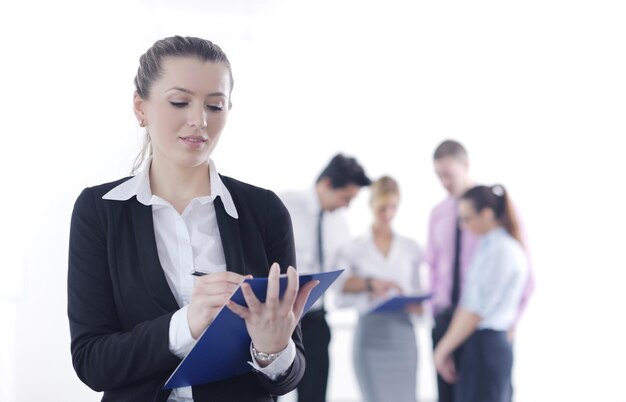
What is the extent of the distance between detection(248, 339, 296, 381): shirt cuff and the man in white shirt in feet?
7.63

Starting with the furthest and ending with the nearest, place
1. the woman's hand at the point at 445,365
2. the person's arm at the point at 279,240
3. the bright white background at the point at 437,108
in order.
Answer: the bright white background at the point at 437,108
the woman's hand at the point at 445,365
the person's arm at the point at 279,240

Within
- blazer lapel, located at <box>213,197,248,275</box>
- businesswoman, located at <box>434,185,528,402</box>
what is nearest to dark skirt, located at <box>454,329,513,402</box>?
businesswoman, located at <box>434,185,528,402</box>

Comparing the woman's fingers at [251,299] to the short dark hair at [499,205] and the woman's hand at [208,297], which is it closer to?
the woman's hand at [208,297]

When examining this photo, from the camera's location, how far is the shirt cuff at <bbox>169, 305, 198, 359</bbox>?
961 mm

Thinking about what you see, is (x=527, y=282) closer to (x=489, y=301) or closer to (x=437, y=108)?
(x=489, y=301)

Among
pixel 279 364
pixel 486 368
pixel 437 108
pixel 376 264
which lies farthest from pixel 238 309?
pixel 437 108

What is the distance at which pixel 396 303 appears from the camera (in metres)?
3.50

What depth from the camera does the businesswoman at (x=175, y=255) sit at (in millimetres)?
972

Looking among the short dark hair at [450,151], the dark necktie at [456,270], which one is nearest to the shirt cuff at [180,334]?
the dark necktie at [456,270]

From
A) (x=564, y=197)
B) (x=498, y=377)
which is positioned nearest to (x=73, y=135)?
(x=498, y=377)

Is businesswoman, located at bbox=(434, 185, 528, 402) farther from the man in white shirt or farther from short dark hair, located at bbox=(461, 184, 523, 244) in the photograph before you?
the man in white shirt

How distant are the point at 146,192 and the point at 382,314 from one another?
8.66 feet

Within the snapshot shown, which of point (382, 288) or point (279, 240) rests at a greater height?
point (279, 240)

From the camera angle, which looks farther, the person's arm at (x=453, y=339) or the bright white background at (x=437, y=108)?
the bright white background at (x=437, y=108)
